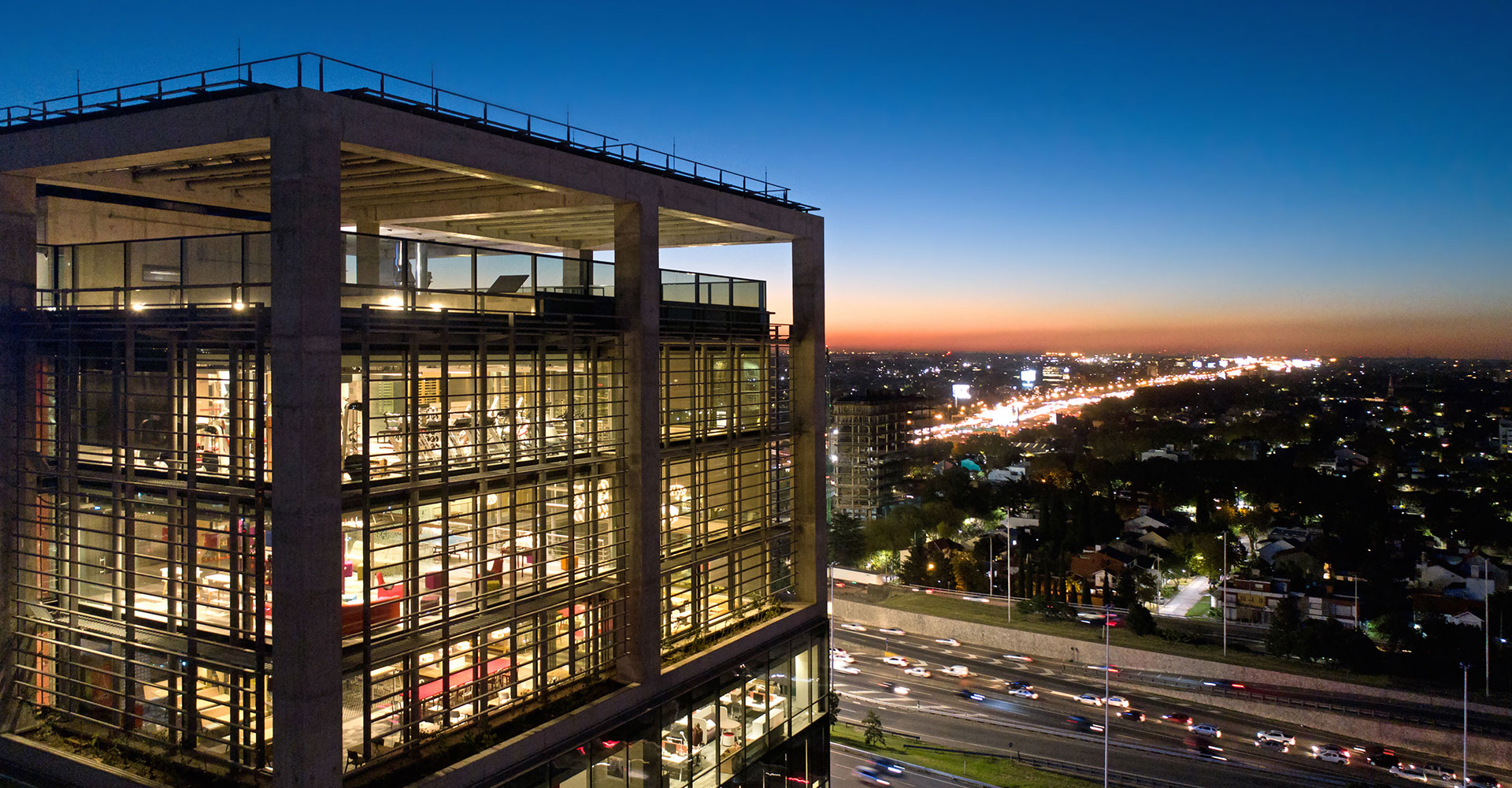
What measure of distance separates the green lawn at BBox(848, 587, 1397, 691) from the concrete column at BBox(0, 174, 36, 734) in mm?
57030

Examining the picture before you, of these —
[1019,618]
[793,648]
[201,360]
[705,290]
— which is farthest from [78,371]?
[1019,618]

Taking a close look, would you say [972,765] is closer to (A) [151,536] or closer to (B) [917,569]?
(B) [917,569]

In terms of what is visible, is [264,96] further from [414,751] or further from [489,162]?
[414,751]

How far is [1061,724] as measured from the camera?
1922 inches

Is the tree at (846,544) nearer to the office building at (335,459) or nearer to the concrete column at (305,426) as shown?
the office building at (335,459)

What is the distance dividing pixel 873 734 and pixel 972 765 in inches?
189

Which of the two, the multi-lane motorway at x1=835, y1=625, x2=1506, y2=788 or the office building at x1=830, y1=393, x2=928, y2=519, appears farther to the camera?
the office building at x1=830, y1=393, x2=928, y2=519

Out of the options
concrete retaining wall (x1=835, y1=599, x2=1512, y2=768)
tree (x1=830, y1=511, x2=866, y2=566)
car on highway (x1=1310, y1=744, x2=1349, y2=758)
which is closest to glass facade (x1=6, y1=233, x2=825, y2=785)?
car on highway (x1=1310, y1=744, x2=1349, y2=758)

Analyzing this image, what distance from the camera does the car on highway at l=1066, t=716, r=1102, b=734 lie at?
47969mm

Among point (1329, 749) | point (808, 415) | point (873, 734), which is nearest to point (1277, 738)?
point (1329, 749)

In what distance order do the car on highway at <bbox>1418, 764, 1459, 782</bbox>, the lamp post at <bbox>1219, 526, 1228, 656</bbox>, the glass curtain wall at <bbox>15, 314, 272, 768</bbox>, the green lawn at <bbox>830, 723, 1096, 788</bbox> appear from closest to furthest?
1. the glass curtain wall at <bbox>15, 314, 272, 768</bbox>
2. the green lawn at <bbox>830, 723, 1096, 788</bbox>
3. the car on highway at <bbox>1418, 764, 1459, 782</bbox>
4. the lamp post at <bbox>1219, 526, 1228, 656</bbox>

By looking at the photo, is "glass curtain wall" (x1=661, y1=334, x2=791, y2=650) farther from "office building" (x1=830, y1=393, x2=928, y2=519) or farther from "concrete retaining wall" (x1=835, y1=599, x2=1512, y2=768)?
"office building" (x1=830, y1=393, x2=928, y2=519)

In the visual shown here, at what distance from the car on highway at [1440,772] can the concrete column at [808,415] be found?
37.3 metres

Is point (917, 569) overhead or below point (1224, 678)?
overhead
